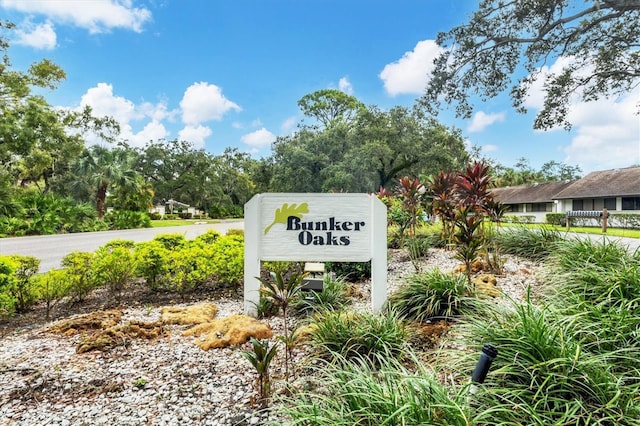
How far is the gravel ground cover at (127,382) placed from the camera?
7.41ft

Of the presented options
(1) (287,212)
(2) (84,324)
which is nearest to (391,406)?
(1) (287,212)

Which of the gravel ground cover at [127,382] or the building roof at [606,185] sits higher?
the building roof at [606,185]

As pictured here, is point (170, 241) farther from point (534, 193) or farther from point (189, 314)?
point (534, 193)

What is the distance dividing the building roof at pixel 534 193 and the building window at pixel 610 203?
159 inches

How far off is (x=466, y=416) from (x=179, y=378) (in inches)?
Result: 85.4

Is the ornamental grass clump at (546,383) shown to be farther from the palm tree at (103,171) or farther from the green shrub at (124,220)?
the palm tree at (103,171)

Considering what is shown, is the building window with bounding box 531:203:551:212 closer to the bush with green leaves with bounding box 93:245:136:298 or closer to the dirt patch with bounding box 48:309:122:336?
the bush with green leaves with bounding box 93:245:136:298

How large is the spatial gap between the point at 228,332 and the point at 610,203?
32.2 meters

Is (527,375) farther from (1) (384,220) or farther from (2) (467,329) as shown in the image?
(1) (384,220)

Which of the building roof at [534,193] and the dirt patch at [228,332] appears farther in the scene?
the building roof at [534,193]

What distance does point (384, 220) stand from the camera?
13.8ft

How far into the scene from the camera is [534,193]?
110 ft

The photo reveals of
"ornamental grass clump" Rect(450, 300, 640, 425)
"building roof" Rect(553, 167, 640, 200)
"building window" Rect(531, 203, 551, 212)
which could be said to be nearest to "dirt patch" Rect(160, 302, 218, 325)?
"ornamental grass clump" Rect(450, 300, 640, 425)

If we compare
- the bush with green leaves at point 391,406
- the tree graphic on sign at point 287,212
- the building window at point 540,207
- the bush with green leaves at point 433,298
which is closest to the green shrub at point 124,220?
the tree graphic on sign at point 287,212
